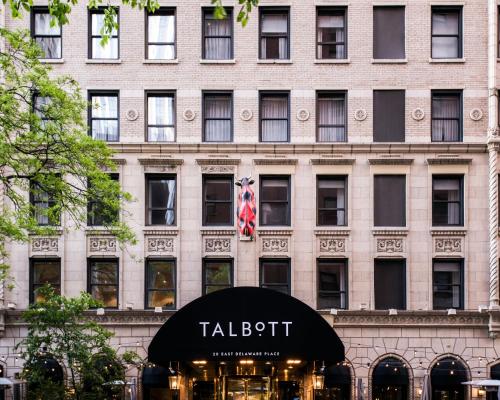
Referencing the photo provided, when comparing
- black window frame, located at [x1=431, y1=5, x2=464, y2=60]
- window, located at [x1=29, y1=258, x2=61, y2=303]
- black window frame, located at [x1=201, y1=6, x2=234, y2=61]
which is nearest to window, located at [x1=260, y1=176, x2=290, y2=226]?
black window frame, located at [x1=201, y1=6, x2=234, y2=61]

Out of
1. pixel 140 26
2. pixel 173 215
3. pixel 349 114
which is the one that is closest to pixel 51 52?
pixel 140 26

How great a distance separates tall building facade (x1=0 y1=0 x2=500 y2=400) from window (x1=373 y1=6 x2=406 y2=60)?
6 centimetres

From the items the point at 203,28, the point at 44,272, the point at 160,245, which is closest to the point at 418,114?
the point at 203,28

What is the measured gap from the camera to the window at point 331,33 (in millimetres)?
30906

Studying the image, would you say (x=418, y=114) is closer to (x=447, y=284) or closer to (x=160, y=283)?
(x=447, y=284)

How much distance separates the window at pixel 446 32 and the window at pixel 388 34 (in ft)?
4.04

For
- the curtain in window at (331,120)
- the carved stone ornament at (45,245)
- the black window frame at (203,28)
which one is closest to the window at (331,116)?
the curtain in window at (331,120)

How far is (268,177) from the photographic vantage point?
30.4 m

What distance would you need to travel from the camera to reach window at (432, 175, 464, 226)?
30344mm

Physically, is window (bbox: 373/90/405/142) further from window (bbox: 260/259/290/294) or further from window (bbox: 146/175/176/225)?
window (bbox: 146/175/176/225)

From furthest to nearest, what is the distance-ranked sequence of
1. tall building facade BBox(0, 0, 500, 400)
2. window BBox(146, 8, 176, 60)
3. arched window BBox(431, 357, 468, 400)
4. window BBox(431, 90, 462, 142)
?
window BBox(146, 8, 176, 60), window BBox(431, 90, 462, 142), tall building facade BBox(0, 0, 500, 400), arched window BBox(431, 357, 468, 400)

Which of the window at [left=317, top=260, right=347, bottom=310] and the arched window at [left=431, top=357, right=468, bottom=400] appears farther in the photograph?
the window at [left=317, top=260, right=347, bottom=310]

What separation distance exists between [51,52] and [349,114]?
36.4 ft

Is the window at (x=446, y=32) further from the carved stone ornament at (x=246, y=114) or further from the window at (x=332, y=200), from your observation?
the carved stone ornament at (x=246, y=114)
